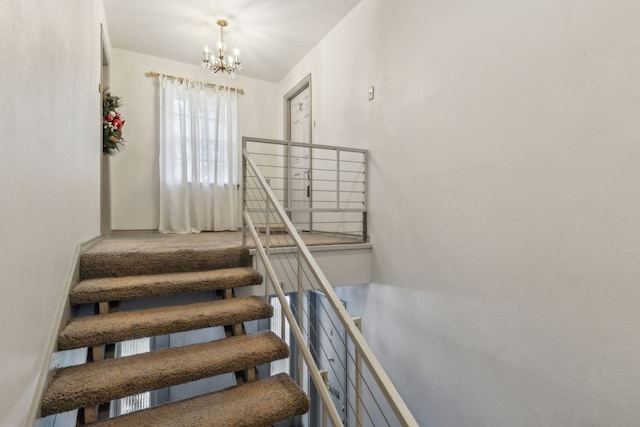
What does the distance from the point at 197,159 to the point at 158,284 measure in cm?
281

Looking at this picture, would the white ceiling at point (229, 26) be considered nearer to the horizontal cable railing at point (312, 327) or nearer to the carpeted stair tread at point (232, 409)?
the horizontal cable railing at point (312, 327)

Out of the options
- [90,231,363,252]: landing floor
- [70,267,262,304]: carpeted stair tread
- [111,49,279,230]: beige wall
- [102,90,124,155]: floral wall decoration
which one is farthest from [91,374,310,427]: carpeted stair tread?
[111,49,279,230]: beige wall

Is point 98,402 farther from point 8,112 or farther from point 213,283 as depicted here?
point 8,112

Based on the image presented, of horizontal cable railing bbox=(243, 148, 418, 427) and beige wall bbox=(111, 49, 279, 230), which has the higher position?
beige wall bbox=(111, 49, 279, 230)

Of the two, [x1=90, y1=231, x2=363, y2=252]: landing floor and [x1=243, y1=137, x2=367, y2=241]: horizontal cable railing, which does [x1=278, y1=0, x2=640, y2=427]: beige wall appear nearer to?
[x1=243, y1=137, x2=367, y2=241]: horizontal cable railing

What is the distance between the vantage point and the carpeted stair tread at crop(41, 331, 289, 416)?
4.34ft

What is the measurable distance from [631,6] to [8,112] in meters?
2.43

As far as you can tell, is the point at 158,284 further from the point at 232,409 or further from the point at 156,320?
the point at 232,409

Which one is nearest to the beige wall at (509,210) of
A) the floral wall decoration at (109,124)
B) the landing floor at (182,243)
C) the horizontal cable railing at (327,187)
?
the horizontal cable railing at (327,187)

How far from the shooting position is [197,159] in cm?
443

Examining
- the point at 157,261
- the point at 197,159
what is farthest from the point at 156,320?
the point at 197,159

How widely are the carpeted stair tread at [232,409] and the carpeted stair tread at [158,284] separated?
72 centimetres

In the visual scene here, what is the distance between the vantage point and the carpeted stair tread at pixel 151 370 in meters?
1.32

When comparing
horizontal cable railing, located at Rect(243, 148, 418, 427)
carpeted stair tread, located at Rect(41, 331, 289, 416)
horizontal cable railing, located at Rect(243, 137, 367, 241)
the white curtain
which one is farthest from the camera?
the white curtain
